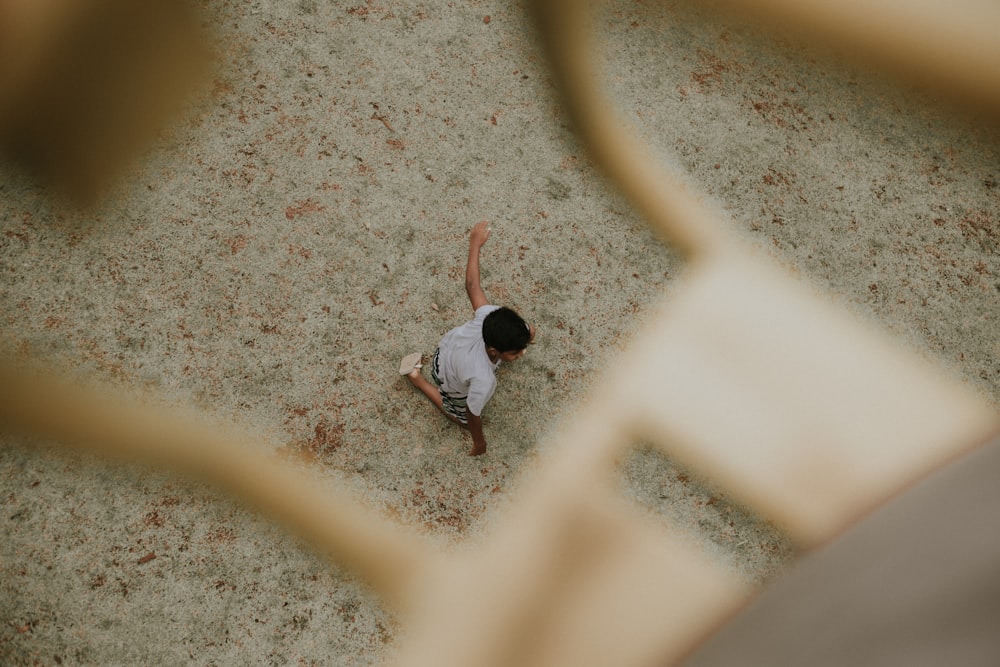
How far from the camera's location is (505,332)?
2484 millimetres

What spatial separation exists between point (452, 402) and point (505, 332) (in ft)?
2.51

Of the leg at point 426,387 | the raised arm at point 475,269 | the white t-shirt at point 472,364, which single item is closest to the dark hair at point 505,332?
the white t-shirt at point 472,364

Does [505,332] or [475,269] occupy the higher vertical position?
[505,332]

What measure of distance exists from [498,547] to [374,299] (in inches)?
62.6

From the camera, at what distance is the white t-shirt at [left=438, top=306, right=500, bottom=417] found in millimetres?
2676

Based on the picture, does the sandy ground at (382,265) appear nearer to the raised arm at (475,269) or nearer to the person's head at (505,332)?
the raised arm at (475,269)

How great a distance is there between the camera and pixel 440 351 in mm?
2961

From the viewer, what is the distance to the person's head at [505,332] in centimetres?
248

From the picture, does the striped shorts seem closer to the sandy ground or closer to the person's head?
the sandy ground

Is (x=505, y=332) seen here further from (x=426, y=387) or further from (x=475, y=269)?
(x=426, y=387)

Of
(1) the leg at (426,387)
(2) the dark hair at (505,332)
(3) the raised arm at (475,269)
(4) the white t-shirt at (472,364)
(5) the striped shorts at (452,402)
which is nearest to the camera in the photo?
(2) the dark hair at (505,332)

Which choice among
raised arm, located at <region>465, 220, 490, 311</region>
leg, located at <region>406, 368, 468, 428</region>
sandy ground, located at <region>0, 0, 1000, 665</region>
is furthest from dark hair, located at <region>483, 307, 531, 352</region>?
sandy ground, located at <region>0, 0, 1000, 665</region>

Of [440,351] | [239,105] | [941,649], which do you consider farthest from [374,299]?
[941,649]

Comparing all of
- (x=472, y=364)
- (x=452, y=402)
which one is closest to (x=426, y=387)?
(x=452, y=402)
